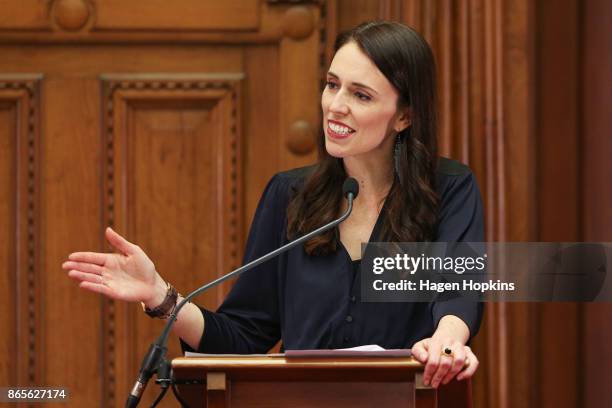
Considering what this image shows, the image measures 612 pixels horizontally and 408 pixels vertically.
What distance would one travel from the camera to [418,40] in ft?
7.88

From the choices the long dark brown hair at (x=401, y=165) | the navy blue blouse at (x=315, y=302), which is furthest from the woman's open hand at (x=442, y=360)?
the long dark brown hair at (x=401, y=165)

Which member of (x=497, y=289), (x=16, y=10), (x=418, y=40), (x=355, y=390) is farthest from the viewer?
(x=16, y=10)

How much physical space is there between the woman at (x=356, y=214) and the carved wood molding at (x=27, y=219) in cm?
84

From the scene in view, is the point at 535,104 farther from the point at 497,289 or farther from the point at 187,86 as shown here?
the point at 187,86

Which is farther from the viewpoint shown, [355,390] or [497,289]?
[497,289]

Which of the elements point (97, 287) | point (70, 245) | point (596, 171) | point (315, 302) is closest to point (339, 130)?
point (315, 302)

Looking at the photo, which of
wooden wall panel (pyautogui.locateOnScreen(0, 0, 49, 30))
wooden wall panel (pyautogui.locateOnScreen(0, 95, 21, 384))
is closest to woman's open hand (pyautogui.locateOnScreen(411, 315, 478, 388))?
wooden wall panel (pyautogui.locateOnScreen(0, 95, 21, 384))

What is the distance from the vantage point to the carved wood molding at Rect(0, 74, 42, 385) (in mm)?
3205

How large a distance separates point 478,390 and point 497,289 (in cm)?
28

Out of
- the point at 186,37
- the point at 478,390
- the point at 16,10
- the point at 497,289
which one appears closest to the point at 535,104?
the point at 497,289

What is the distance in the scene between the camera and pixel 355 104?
2.38 metres

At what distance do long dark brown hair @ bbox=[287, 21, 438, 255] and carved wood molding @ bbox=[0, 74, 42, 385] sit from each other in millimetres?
1028

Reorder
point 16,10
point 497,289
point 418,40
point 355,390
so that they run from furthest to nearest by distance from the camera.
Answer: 1. point 16,10
2. point 497,289
3. point 418,40
4. point 355,390

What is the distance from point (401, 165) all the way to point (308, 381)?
730 mm
